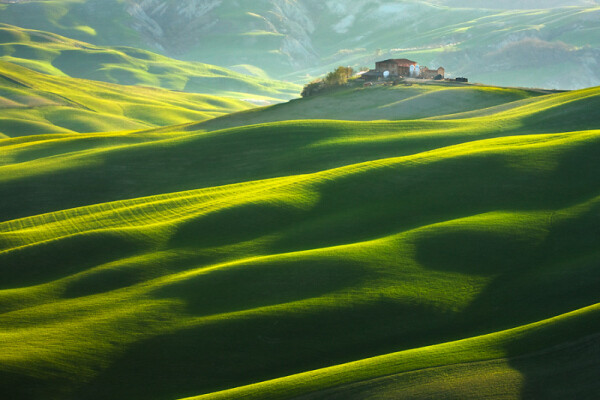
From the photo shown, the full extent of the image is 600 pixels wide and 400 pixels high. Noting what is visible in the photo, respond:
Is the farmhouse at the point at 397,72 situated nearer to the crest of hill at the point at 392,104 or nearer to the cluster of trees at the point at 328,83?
the cluster of trees at the point at 328,83

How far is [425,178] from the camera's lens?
44.1 metres

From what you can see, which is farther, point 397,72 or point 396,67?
point 397,72

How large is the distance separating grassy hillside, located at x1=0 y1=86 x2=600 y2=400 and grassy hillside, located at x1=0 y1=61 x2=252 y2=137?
102 m

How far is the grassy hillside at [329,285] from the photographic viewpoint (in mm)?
23562

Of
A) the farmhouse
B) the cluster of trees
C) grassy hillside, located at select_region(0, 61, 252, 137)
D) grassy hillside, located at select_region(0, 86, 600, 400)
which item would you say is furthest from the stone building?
grassy hillside, located at select_region(0, 61, 252, 137)

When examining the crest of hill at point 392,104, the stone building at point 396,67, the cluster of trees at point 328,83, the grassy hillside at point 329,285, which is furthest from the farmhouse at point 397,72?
the grassy hillside at point 329,285

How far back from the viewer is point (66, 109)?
164125mm

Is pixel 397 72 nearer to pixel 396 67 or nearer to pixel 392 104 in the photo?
pixel 396 67

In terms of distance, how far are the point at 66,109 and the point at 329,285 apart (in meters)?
149

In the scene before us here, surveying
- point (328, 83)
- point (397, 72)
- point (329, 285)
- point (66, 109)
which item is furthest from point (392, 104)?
point (66, 109)

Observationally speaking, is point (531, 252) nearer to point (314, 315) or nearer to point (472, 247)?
point (472, 247)

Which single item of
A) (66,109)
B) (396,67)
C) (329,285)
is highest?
(66,109)

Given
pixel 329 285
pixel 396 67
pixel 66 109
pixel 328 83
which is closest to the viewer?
pixel 329 285

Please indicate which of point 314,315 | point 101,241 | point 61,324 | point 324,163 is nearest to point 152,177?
point 324,163
